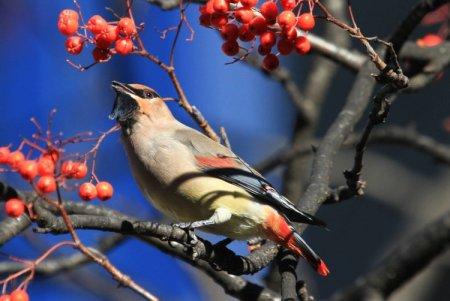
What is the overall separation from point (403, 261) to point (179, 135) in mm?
1209

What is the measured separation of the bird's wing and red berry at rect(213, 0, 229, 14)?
2.97 feet

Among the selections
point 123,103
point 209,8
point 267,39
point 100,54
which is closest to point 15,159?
point 100,54

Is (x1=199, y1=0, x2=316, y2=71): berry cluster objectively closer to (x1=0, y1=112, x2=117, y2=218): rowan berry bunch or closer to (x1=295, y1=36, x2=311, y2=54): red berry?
(x1=295, y1=36, x2=311, y2=54): red berry

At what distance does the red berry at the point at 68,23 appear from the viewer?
3023 mm

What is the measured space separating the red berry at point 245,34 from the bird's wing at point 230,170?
752 mm

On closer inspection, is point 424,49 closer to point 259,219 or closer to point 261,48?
point 259,219

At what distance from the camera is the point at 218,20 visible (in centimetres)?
292

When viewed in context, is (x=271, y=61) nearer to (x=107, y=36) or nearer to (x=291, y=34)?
(x=291, y=34)

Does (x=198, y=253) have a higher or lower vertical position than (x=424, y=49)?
lower

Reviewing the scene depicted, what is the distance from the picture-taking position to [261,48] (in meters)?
2.97

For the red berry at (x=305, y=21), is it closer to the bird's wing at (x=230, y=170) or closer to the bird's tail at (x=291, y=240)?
the bird's wing at (x=230, y=170)

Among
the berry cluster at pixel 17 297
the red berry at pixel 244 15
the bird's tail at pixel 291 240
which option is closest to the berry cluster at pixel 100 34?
the red berry at pixel 244 15

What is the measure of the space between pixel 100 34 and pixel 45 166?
573 millimetres

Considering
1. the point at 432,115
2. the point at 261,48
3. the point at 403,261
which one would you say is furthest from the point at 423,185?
the point at 261,48
